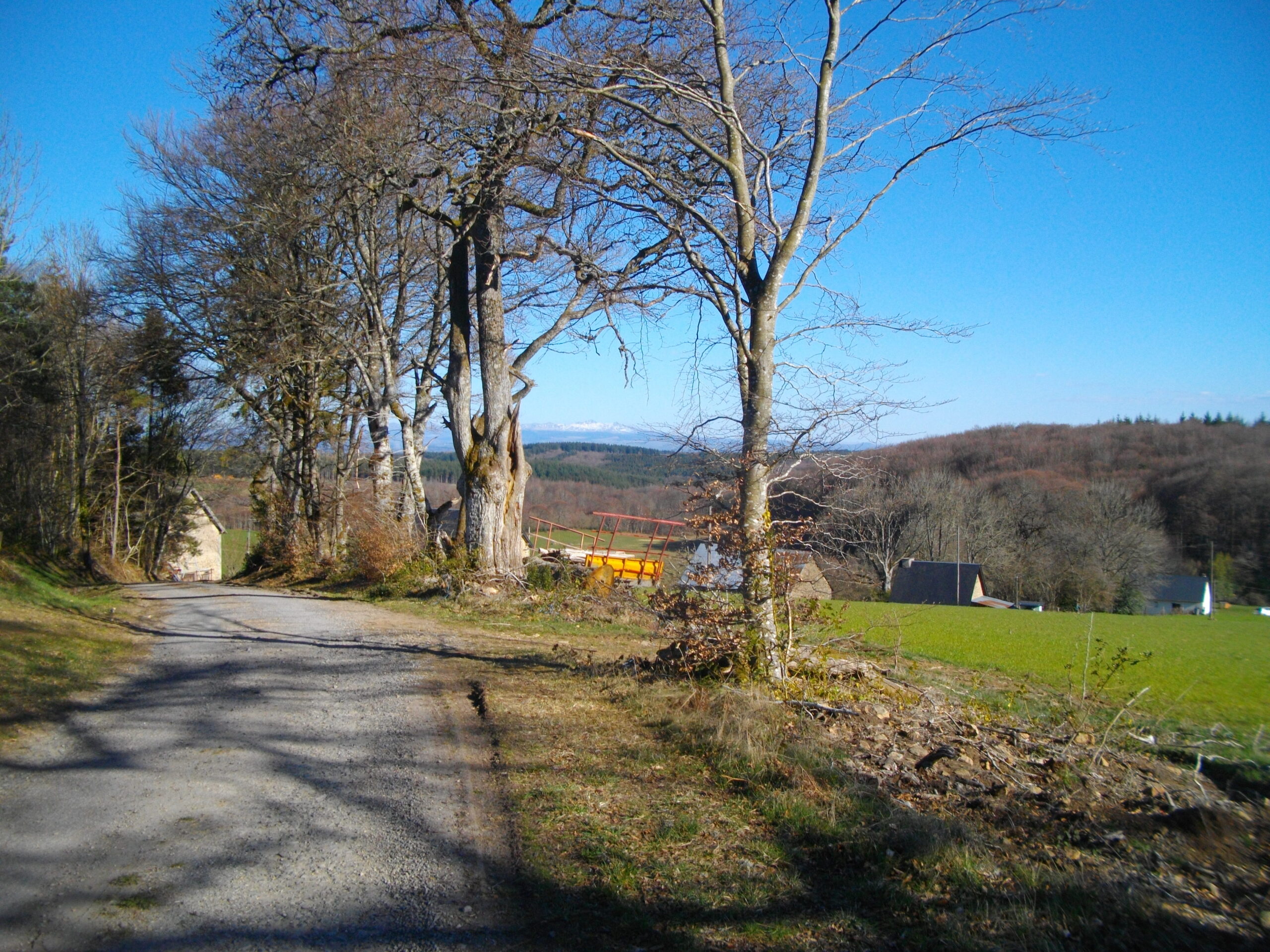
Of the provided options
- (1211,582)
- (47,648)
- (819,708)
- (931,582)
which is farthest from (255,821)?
(1211,582)

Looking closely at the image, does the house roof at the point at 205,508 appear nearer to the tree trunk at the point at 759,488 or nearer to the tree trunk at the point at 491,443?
the tree trunk at the point at 491,443

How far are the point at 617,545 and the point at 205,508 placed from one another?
26066mm

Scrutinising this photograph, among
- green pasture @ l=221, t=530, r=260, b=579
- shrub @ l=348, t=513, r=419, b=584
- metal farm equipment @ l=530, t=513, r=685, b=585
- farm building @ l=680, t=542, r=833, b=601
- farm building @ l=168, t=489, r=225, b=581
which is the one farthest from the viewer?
green pasture @ l=221, t=530, r=260, b=579

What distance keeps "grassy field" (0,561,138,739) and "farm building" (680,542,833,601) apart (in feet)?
16.7

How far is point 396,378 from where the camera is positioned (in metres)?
19.7

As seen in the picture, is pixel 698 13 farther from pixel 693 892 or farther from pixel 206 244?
pixel 206 244

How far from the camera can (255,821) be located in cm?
436

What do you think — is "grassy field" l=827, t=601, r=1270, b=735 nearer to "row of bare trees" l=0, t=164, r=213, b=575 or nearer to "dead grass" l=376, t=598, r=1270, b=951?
"dead grass" l=376, t=598, r=1270, b=951

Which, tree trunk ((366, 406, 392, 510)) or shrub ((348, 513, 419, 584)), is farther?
tree trunk ((366, 406, 392, 510))

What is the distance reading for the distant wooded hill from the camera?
1357 inches

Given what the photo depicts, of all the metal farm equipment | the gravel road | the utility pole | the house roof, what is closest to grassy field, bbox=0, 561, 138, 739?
the gravel road

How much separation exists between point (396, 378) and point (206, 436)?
1007cm

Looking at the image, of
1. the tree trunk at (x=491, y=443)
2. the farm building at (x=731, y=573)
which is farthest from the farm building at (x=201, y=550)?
the farm building at (x=731, y=573)

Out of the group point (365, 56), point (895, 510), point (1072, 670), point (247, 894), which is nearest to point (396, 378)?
point (365, 56)
